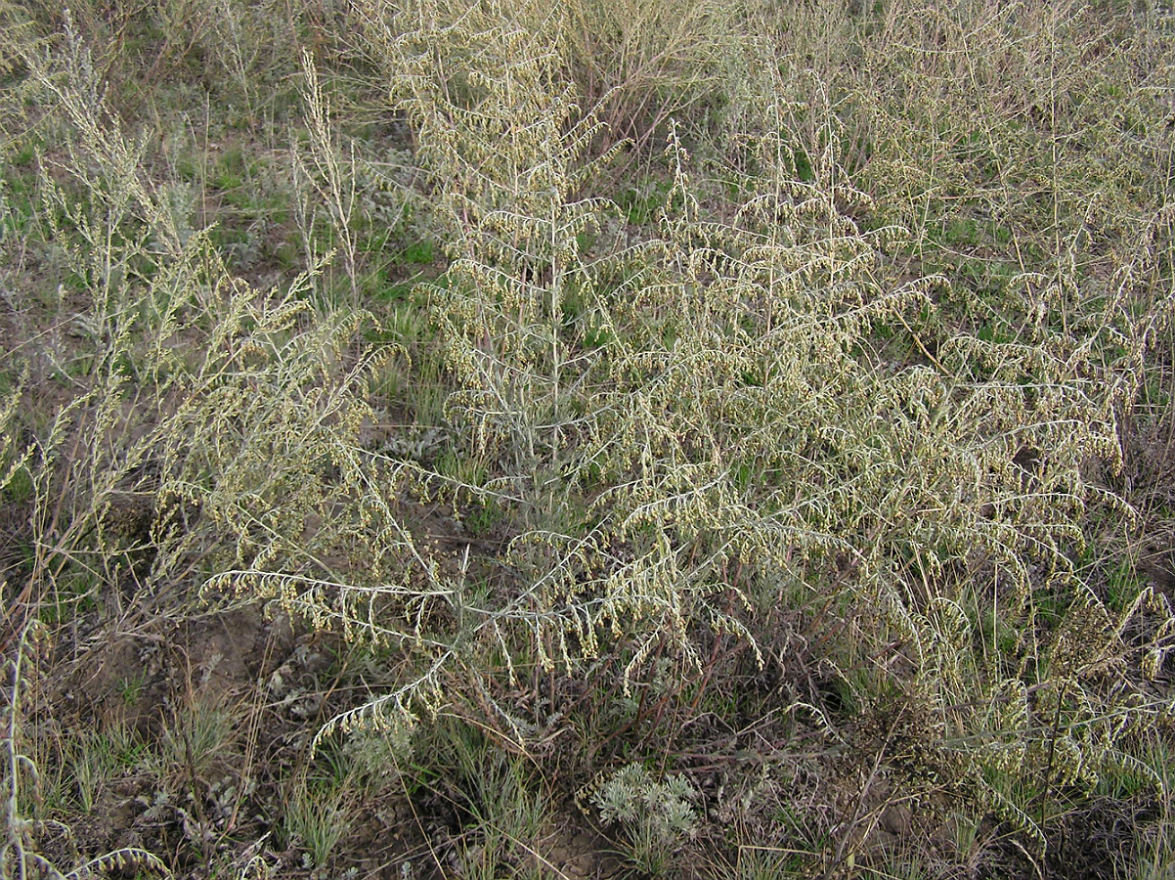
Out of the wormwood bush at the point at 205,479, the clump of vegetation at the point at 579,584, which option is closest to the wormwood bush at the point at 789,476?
the clump of vegetation at the point at 579,584

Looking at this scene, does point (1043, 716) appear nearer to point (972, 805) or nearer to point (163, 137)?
point (972, 805)

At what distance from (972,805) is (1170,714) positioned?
57cm

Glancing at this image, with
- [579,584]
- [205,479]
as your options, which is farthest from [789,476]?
[205,479]

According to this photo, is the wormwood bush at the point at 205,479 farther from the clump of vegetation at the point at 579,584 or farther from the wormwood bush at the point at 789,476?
the wormwood bush at the point at 789,476

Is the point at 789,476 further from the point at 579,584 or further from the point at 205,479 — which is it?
the point at 205,479

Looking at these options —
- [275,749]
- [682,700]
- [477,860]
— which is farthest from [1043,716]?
[275,749]

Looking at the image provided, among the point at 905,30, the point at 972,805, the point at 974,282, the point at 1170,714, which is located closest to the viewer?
the point at 1170,714

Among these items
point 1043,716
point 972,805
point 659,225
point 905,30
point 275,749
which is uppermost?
point 905,30

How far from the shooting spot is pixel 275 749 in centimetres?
263

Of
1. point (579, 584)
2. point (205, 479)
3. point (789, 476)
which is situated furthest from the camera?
point (205, 479)

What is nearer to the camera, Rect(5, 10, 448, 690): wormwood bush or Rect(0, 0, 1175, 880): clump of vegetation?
Rect(0, 0, 1175, 880): clump of vegetation

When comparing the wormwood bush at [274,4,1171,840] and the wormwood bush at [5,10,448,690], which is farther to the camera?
the wormwood bush at [5,10,448,690]

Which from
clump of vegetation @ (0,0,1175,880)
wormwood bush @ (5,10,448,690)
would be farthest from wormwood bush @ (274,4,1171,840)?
wormwood bush @ (5,10,448,690)

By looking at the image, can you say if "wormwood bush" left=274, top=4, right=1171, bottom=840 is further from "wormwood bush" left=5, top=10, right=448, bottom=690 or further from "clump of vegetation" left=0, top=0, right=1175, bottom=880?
"wormwood bush" left=5, top=10, right=448, bottom=690
